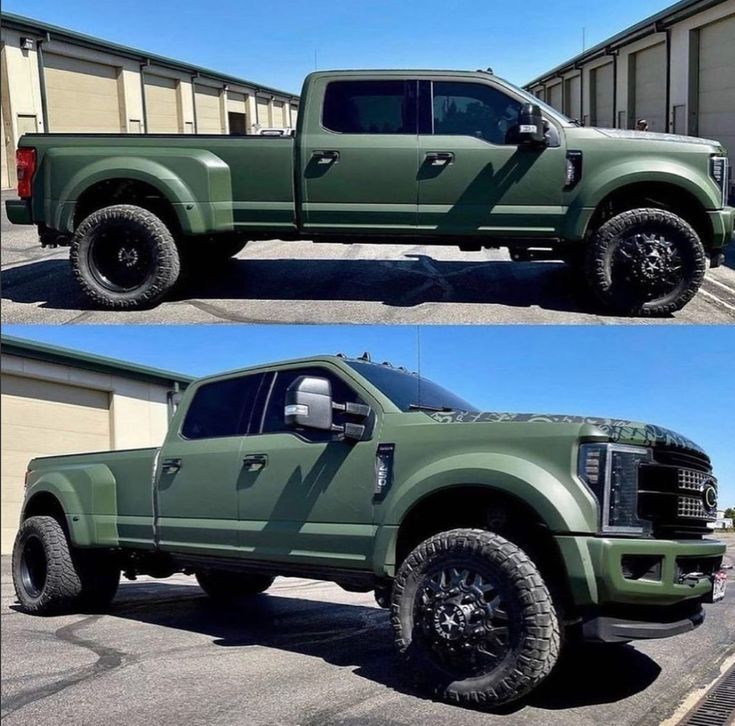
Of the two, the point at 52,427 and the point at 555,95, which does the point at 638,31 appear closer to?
the point at 555,95

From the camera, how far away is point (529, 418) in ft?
12.2

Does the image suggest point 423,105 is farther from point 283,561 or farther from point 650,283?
point 283,561

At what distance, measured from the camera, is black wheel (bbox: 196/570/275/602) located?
6.78 m

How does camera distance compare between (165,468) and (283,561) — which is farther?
(165,468)

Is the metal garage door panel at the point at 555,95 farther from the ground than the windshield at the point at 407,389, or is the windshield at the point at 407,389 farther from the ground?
the metal garage door panel at the point at 555,95

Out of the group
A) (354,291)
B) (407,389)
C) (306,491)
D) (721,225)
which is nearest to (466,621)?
(306,491)

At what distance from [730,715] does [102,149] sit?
5515 millimetres

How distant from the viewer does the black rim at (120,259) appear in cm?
628

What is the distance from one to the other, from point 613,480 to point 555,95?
15.1ft

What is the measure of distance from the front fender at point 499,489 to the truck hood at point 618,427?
0.21 metres

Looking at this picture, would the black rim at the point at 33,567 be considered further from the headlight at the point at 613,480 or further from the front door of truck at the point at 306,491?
the headlight at the point at 613,480

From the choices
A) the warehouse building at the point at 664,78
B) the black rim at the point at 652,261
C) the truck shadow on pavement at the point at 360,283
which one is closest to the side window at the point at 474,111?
the warehouse building at the point at 664,78

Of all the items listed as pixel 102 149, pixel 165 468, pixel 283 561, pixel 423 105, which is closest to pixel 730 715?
pixel 283 561

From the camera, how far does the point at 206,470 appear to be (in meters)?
4.98
